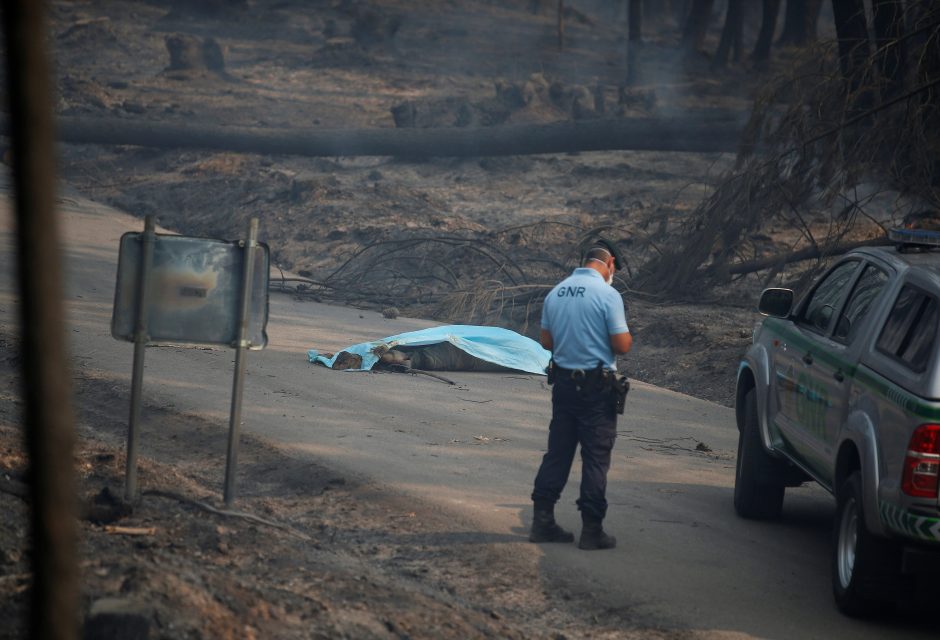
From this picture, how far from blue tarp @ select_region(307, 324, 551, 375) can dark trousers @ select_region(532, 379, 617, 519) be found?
19.0 ft

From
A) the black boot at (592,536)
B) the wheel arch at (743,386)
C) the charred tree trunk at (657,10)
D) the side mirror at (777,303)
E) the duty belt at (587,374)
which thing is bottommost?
the black boot at (592,536)

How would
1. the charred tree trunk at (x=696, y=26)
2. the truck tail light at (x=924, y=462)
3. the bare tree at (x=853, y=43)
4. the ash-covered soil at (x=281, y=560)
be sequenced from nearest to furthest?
the ash-covered soil at (x=281, y=560)
the truck tail light at (x=924, y=462)
the bare tree at (x=853, y=43)
the charred tree trunk at (x=696, y=26)

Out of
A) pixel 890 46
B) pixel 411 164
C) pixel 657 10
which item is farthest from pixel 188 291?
pixel 657 10

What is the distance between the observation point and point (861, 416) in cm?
578

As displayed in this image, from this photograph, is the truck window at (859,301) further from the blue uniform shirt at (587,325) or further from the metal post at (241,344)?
the metal post at (241,344)

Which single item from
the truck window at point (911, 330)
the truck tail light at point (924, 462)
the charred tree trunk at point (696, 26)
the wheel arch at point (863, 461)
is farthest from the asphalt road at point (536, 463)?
the charred tree trunk at point (696, 26)

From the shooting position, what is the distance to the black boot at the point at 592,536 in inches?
263

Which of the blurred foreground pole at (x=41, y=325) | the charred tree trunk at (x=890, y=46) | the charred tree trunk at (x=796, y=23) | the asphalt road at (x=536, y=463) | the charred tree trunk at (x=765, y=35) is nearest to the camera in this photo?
the blurred foreground pole at (x=41, y=325)

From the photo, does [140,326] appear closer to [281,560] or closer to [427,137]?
[281,560]

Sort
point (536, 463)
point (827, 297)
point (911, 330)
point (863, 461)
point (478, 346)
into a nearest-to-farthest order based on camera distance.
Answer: point (863, 461), point (911, 330), point (827, 297), point (536, 463), point (478, 346)

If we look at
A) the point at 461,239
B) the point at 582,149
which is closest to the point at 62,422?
the point at 461,239

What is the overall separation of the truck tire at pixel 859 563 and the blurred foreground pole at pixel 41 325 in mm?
3918

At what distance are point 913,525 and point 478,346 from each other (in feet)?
26.8

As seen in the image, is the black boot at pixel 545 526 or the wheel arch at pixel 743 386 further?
the wheel arch at pixel 743 386
